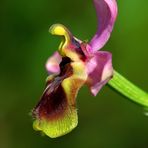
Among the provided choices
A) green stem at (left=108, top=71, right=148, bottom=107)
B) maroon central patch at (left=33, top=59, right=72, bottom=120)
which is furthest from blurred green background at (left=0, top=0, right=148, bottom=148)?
maroon central patch at (left=33, top=59, right=72, bottom=120)

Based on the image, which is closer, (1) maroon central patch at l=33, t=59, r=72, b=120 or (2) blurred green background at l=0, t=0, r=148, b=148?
(1) maroon central patch at l=33, t=59, r=72, b=120

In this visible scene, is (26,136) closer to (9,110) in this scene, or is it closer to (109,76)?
(9,110)

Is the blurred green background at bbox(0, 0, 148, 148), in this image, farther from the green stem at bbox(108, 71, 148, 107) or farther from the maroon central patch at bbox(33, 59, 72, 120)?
the maroon central patch at bbox(33, 59, 72, 120)

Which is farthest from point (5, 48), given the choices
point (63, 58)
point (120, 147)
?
point (63, 58)

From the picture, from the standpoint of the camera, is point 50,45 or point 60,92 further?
point 50,45

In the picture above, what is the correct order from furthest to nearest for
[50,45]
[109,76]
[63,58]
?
[50,45], [63,58], [109,76]

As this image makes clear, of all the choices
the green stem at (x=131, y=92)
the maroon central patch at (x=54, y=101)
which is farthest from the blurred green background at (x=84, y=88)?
the maroon central patch at (x=54, y=101)

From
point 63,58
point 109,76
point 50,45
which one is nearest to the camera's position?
point 109,76
